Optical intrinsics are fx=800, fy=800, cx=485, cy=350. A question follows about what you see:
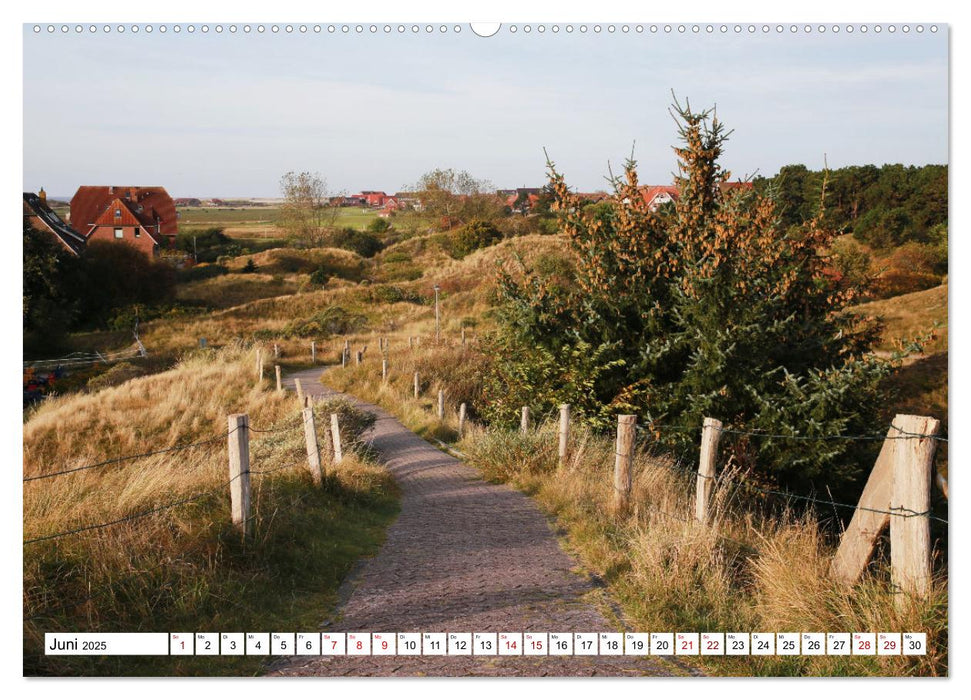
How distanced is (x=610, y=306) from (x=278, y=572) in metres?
7.73

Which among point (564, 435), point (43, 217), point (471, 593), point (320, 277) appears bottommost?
point (471, 593)

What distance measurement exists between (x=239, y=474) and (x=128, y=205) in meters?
3.99

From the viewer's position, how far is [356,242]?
45312 mm

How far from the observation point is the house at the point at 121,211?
775 cm

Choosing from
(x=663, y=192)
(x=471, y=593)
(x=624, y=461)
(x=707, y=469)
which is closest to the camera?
(x=471, y=593)

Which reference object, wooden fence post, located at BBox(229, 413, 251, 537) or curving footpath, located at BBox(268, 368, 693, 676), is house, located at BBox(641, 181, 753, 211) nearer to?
curving footpath, located at BBox(268, 368, 693, 676)

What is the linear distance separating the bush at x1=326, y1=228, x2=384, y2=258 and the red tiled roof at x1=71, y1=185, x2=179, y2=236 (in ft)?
73.6

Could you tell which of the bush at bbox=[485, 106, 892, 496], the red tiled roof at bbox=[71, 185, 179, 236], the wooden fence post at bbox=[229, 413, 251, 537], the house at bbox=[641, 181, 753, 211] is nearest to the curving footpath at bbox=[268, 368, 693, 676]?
the wooden fence post at bbox=[229, 413, 251, 537]

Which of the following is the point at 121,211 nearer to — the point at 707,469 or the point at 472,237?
the point at 707,469

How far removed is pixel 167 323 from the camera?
97.3 feet

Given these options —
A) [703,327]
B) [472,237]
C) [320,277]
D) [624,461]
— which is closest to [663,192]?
[703,327]

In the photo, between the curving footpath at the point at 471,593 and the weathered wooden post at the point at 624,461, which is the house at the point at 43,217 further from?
the weathered wooden post at the point at 624,461

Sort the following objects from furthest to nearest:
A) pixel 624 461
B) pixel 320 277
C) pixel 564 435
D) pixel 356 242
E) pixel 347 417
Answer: pixel 356 242
pixel 320 277
pixel 347 417
pixel 564 435
pixel 624 461

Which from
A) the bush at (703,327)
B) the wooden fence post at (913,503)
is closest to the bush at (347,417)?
the bush at (703,327)
